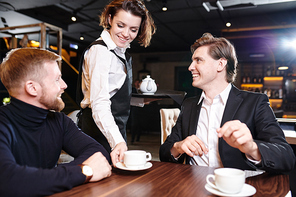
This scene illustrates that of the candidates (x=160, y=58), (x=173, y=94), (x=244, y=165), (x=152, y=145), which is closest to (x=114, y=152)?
(x=244, y=165)

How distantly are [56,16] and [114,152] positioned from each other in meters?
7.24

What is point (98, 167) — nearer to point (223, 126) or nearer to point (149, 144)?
point (223, 126)

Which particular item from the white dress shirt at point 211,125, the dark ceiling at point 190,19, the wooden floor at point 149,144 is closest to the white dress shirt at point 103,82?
the white dress shirt at point 211,125

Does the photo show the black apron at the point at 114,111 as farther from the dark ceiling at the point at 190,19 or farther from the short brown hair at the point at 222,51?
the dark ceiling at the point at 190,19

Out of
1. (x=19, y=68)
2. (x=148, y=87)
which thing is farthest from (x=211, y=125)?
(x=148, y=87)

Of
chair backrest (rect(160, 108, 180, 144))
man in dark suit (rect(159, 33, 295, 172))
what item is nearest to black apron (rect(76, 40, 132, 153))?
man in dark suit (rect(159, 33, 295, 172))

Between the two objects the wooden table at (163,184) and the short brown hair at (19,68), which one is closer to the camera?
the wooden table at (163,184)

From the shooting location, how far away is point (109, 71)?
1560 mm

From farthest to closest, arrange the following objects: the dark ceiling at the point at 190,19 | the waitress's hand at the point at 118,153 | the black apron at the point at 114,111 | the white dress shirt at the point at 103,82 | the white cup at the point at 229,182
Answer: the dark ceiling at the point at 190,19
the black apron at the point at 114,111
the white dress shirt at the point at 103,82
the waitress's hand at the point at 118,153
the white cup at the point at 229,182

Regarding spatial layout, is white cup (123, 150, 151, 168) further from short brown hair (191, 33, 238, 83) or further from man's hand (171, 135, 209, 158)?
short brown hair (191, 33, 238, 83)

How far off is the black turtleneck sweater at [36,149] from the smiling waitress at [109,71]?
205 mm

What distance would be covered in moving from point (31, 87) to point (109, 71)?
21.0 inches

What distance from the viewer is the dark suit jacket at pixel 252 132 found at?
1150mm

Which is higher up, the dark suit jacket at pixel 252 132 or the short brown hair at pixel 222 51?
the short brown hair at pixel 222 51
